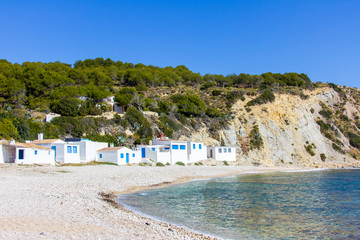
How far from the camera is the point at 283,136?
54.7m

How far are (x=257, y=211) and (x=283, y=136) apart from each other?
42.7 meters

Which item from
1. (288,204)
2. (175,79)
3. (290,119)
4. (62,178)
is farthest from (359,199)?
(175,79)

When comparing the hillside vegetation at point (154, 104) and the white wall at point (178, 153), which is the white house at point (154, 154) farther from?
the hillside vegetation at point (154, 104)

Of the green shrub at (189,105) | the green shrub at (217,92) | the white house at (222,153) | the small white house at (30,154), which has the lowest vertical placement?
the white house at (222,153)

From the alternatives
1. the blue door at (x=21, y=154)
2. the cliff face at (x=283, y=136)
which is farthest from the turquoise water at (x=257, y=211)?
the cliff face at (x=283, y=136)

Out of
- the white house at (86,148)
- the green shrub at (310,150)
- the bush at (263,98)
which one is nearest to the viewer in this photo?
the white house at (86,148)

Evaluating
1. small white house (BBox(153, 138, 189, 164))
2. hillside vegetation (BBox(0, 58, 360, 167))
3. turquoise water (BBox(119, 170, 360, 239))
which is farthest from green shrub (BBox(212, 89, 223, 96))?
turquoise water (BBox(119, 170, 360, 239))

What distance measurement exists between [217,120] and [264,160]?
10087mm

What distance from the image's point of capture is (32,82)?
47500 mm

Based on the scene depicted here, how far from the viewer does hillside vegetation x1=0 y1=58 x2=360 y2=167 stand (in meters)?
41.1

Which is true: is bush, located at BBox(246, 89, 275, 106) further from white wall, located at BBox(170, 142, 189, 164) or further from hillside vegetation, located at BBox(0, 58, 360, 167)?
white wall, located at BBox(170, 142, 189, 164)

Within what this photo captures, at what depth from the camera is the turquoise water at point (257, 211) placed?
432 inches

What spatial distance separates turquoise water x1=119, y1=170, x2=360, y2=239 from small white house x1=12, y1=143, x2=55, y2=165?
13.3m

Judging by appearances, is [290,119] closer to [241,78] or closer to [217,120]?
[217,120]
